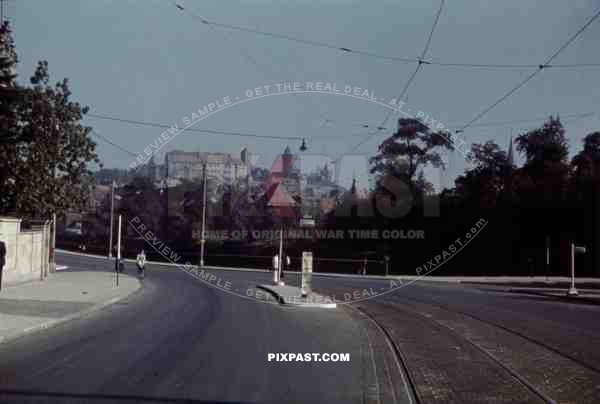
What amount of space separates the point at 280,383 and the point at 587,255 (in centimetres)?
4392

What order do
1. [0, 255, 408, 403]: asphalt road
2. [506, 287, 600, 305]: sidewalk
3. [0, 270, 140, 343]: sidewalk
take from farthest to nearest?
1. [506, 287, 600, 305]: sidewalk
2. [0, 270, 140, 343]: sidewalk
3. [0, 255, 408, 403]: asphalt road

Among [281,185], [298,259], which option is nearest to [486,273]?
[298,259]

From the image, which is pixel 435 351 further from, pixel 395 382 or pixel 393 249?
pixel 393 249

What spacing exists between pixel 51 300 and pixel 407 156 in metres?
29.0

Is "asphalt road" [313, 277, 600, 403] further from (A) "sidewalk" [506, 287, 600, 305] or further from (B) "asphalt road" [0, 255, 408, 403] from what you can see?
(A) "sidewalk" [506, 287, 600, 305]

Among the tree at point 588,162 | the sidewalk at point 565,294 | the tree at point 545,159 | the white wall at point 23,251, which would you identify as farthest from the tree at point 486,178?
the white wall at point 23,251

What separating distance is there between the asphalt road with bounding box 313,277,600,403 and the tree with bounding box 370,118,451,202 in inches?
803

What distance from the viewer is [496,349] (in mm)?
12570

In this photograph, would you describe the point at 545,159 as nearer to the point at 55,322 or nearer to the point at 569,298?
the point at 569,298

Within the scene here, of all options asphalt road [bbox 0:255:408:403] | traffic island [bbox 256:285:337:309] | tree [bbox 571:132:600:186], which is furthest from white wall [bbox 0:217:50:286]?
tree [bbox 571:132:600:186]

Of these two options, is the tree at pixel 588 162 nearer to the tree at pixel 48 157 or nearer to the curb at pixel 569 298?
the curb at pixel 569 298

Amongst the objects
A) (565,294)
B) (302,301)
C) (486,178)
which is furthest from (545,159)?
(302,301)

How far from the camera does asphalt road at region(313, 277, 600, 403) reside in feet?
29.2

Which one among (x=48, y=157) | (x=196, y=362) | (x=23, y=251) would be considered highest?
(x=48, y=157)
